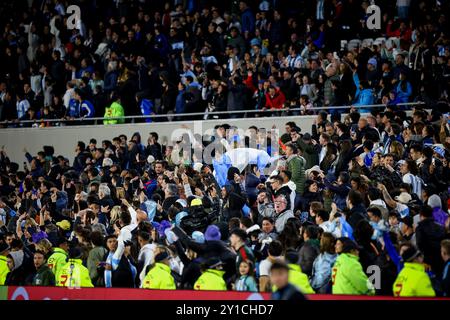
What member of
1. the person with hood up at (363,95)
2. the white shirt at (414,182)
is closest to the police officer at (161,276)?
the white shirt at (414,182)

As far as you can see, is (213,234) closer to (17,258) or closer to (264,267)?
(264,267)

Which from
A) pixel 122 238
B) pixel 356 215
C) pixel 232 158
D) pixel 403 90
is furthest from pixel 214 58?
pixel 356 215

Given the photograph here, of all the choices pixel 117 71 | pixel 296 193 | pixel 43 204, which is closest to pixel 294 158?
pixel 296 193

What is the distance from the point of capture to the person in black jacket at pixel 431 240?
30.7ft

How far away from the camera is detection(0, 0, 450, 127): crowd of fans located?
15969mm

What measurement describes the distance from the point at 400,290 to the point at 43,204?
7.46 m

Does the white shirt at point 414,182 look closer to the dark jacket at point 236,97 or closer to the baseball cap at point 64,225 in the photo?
the baseball cap at point 64,225

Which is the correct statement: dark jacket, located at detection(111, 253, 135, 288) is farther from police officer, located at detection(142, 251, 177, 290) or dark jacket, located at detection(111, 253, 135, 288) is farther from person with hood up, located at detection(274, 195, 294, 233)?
person with hood up, located at detection(274, 195, 294, 233)

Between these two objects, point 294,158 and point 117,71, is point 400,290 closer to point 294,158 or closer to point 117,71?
point 294,158

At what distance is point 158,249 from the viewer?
10.2 metres

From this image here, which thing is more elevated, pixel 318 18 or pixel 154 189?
pixel 318 18

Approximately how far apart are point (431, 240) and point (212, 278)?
225 cm

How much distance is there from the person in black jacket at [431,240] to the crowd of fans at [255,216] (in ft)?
0.04
